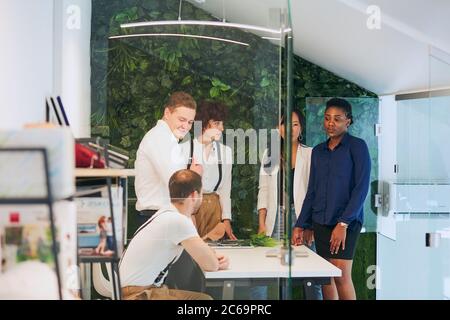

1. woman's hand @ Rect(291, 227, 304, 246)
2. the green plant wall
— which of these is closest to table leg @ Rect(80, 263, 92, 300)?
the green plant wall

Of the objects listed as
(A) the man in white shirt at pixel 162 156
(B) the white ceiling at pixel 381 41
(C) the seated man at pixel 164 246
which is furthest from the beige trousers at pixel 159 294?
(B) the white ceiling at pixel 381 41

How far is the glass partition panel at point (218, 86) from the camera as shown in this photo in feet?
6.87

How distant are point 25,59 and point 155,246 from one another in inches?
27.6

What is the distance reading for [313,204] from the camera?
2371 mm

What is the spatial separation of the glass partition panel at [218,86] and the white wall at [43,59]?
0.14ft

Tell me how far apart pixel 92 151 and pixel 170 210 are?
35cm

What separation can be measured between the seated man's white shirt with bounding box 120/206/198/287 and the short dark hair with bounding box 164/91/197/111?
0.33 metres

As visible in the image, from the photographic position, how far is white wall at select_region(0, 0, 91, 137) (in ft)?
6.01

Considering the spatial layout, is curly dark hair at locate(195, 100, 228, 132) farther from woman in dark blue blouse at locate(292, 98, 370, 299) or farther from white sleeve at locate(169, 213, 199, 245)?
woman in dark blue blouse at locate(292, 98, 370, 299)

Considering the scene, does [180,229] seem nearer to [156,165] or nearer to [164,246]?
[164,246]

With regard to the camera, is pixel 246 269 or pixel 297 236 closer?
pixel 246 269

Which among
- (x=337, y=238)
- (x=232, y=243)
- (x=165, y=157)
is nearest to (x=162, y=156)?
(x=165, y=157)

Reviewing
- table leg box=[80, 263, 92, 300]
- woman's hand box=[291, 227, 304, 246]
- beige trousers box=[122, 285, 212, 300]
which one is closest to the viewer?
table leg box=[80, 263, 92, 300]

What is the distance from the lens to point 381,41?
2393 millimetres
